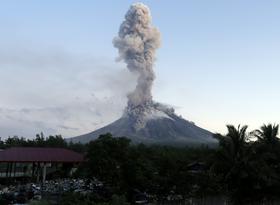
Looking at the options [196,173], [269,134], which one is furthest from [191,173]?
[269,134]

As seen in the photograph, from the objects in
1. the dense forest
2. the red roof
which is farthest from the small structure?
the dense forest

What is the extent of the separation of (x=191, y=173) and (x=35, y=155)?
88.7 ft

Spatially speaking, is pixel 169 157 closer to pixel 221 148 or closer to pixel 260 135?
pixel 221 148

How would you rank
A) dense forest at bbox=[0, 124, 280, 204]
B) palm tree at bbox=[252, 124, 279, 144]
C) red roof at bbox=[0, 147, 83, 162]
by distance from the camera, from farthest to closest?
red roof at bbox=[0, 147, 83, 162] → palm tree at bbox=[252, 124, 279, 144] → dense forest at bbox=[0, 124, 280, 204]

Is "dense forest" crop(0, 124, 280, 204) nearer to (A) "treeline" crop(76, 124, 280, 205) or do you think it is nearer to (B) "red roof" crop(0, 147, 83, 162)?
(A) "treeline" crop(76, 124, 280, 205)

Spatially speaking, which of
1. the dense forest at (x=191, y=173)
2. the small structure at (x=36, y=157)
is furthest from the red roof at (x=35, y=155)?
the dense forest at (x=191, y=173)

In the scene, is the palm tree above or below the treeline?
above

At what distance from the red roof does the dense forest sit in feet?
64.6

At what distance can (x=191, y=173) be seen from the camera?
1513 inches

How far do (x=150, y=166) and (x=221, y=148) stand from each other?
583cm

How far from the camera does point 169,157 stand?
38.3m

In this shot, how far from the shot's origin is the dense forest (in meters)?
36.7

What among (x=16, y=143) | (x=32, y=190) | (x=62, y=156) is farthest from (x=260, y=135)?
(x=16, y=143)

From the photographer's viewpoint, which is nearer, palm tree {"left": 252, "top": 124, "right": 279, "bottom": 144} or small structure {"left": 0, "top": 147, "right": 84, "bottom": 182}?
palm tree {"left": 252, "top": 124, "right": 279, "bottom": 144}
